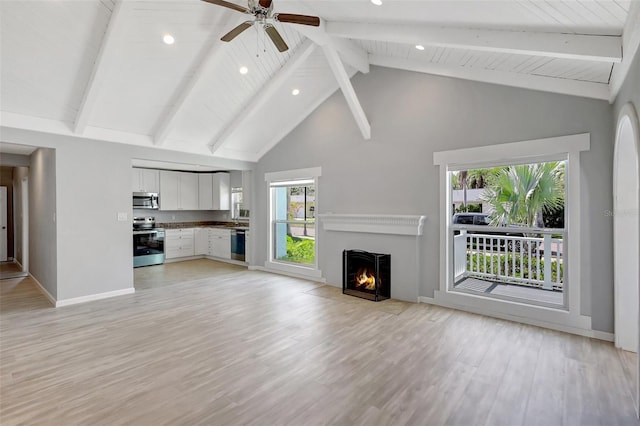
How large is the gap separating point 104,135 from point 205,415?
4.65m

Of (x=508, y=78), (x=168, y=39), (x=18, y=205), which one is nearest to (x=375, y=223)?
(x=508, y=78)

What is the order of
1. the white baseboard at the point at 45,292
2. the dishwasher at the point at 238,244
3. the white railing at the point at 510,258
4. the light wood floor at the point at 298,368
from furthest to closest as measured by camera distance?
the dishwasher at the point at 238,244 < the white railing at the point at 510,258 < the white baseboard at the point at 45,292 < the light wood floor at the point at 298,368

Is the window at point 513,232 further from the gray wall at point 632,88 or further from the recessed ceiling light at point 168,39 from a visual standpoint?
the recessed ceiling light at point 168,39

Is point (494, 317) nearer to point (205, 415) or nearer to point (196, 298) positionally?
point (205, 415)

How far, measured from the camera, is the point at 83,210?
16.4 feet

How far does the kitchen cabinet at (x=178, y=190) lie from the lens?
8.26 metres

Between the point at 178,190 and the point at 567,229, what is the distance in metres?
8.05

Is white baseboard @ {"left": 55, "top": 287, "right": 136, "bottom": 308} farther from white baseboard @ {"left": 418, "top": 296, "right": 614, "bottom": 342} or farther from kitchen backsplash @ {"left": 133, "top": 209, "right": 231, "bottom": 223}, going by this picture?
white baseboard @ {"left": 418, "top": 296, "right": 614, "bottom": 342}

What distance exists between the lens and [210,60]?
430 centimetres

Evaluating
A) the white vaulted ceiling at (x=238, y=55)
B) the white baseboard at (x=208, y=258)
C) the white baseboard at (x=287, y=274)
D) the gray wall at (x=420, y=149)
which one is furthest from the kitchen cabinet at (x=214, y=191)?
the white vaulted ceiling at (x=238, y=55)

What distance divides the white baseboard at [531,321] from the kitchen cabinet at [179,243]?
20.6 feet

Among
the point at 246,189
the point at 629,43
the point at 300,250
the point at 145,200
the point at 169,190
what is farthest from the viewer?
the point at 169,190

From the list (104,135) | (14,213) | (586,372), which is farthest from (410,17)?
(14,213)

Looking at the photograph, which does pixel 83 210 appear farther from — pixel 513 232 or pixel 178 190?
pixel 513 232
